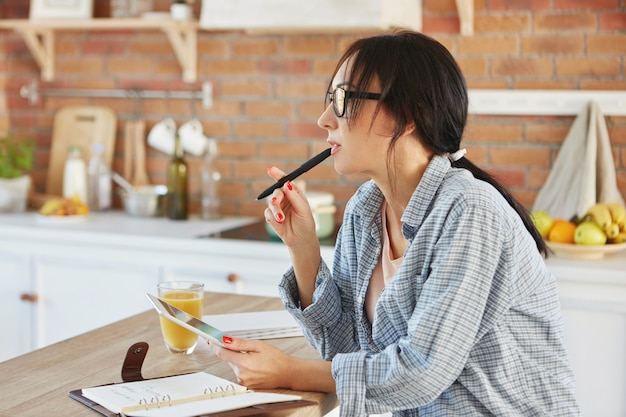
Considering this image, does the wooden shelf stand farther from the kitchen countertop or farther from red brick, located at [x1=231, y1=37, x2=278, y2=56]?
the kitchen countertop

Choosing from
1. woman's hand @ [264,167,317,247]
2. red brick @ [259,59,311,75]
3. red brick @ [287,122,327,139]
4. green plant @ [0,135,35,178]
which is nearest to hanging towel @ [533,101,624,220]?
red brick @ [287,122,327,139]

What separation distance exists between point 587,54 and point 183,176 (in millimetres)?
1618

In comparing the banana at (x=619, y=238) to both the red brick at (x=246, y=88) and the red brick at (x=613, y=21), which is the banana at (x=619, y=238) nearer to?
the red brick at (x=613, y=21)

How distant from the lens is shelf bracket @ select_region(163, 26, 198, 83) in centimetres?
347

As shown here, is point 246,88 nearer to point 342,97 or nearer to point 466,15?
point 466,15

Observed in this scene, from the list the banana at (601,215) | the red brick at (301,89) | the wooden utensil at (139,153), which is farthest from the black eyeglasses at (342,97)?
the wooden utensil at (139,153)

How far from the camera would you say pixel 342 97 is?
5.06 feet

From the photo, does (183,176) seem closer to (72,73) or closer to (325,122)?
(72,73)

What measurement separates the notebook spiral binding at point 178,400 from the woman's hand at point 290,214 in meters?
0.40

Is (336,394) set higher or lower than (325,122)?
lower

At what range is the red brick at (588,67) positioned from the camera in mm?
3012

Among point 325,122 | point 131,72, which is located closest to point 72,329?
point 131,72

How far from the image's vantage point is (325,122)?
159 cm

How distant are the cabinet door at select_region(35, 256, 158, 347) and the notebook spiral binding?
176cm
